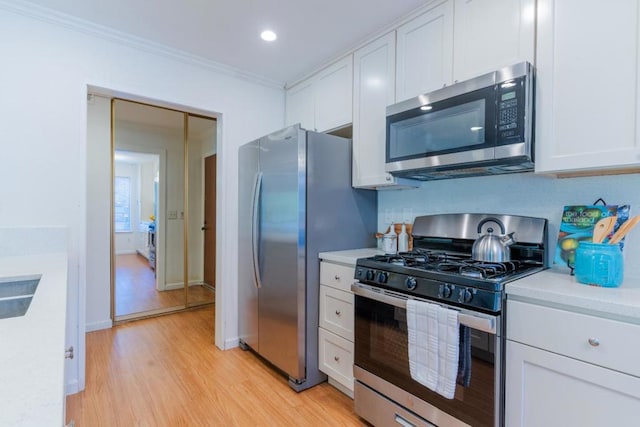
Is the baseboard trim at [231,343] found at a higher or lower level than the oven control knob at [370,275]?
lower

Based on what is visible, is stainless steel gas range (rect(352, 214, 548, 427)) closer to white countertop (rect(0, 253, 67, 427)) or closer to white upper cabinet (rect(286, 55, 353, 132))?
white upper cabinet (rect(286, 55, 353, 132))

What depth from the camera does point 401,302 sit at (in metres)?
1.61

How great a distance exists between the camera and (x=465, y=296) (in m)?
1.38

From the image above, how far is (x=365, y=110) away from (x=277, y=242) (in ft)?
3.83

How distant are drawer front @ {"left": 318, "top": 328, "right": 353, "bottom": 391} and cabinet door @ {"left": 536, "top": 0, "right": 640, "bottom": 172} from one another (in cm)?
151

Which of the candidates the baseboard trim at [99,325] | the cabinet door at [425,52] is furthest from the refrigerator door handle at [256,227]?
the baseboard trim at [99,325]

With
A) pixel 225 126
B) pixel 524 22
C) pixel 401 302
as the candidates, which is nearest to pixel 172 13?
pixel 225 126

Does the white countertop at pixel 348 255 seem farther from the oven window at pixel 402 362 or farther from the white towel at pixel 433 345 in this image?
the white towel at pixel 433 345

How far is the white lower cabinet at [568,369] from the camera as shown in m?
1.07

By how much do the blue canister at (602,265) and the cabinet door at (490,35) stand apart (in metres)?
0.92

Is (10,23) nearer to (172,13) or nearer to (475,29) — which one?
(172,13)

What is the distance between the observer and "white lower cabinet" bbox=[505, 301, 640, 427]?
1.07m

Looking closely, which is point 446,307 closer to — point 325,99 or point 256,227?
point 256,227

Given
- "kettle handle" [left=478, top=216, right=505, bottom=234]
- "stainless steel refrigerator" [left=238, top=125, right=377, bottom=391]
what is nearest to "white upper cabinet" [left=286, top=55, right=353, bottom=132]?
"stainless steel refrigerator" [left=238, top=125, right=377, bottom=391]
